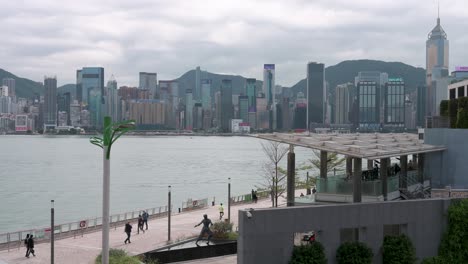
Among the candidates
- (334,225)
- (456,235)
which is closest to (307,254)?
(334,225)

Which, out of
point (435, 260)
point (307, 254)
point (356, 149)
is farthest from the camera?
point (435, 260)

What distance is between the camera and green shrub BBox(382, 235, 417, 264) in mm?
19219

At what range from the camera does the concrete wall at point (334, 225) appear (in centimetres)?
1762

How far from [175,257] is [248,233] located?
709 cm

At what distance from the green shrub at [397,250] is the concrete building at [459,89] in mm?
23704

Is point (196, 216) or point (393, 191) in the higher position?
point (393, 191)

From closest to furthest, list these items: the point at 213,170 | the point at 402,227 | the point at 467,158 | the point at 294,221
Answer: the point at 294,221 → the point at 402,227 → the point at 467,158 → the point at 213,170

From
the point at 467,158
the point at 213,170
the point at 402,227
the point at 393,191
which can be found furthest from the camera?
the point at 213,170

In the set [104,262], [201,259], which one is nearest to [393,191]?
[201,259]

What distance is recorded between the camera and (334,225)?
1862cm

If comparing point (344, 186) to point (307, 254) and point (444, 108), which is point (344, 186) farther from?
point (444, 108)

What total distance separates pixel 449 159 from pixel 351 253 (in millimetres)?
9189

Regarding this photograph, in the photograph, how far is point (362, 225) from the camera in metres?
19.0

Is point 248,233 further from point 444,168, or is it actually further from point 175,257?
point 444,168
